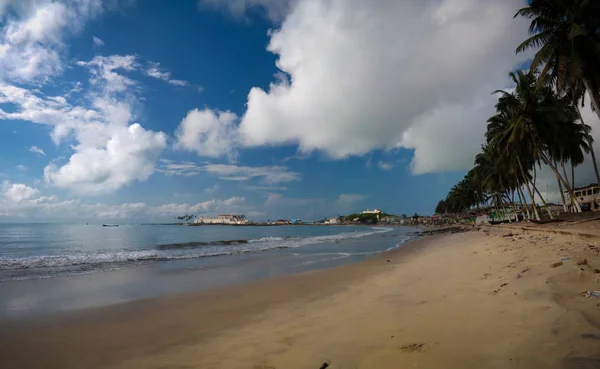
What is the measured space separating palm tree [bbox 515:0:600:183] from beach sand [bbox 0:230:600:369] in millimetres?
12674

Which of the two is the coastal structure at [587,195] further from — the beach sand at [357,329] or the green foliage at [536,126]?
the beach sand at [357,329]

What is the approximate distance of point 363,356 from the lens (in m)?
4.10

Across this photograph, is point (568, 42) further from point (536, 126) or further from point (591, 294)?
point (591, 294)

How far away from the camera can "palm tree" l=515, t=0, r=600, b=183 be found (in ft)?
50.6

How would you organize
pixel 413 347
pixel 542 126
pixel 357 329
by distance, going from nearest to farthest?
1. pixel 413 347
2. pixel 357 329
3. pixel 542 126

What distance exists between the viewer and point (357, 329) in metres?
5.34

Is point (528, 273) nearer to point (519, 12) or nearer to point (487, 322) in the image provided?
point (487, 322)

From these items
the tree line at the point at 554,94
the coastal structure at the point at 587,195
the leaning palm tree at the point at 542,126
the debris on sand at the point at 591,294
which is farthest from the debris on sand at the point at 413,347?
the coastal structure at the point at 587,195

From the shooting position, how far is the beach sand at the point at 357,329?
3.66 meters

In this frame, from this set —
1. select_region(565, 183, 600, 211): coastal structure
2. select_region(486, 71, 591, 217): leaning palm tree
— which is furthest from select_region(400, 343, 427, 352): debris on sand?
select_region(565, 183, 600, 211): coastal structure

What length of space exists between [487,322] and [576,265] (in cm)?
379

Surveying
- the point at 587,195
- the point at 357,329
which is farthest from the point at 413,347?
the point at 587,195

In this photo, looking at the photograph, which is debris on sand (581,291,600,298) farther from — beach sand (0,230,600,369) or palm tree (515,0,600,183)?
palm tree (515,0,600,183)

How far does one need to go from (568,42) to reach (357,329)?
19.9m
